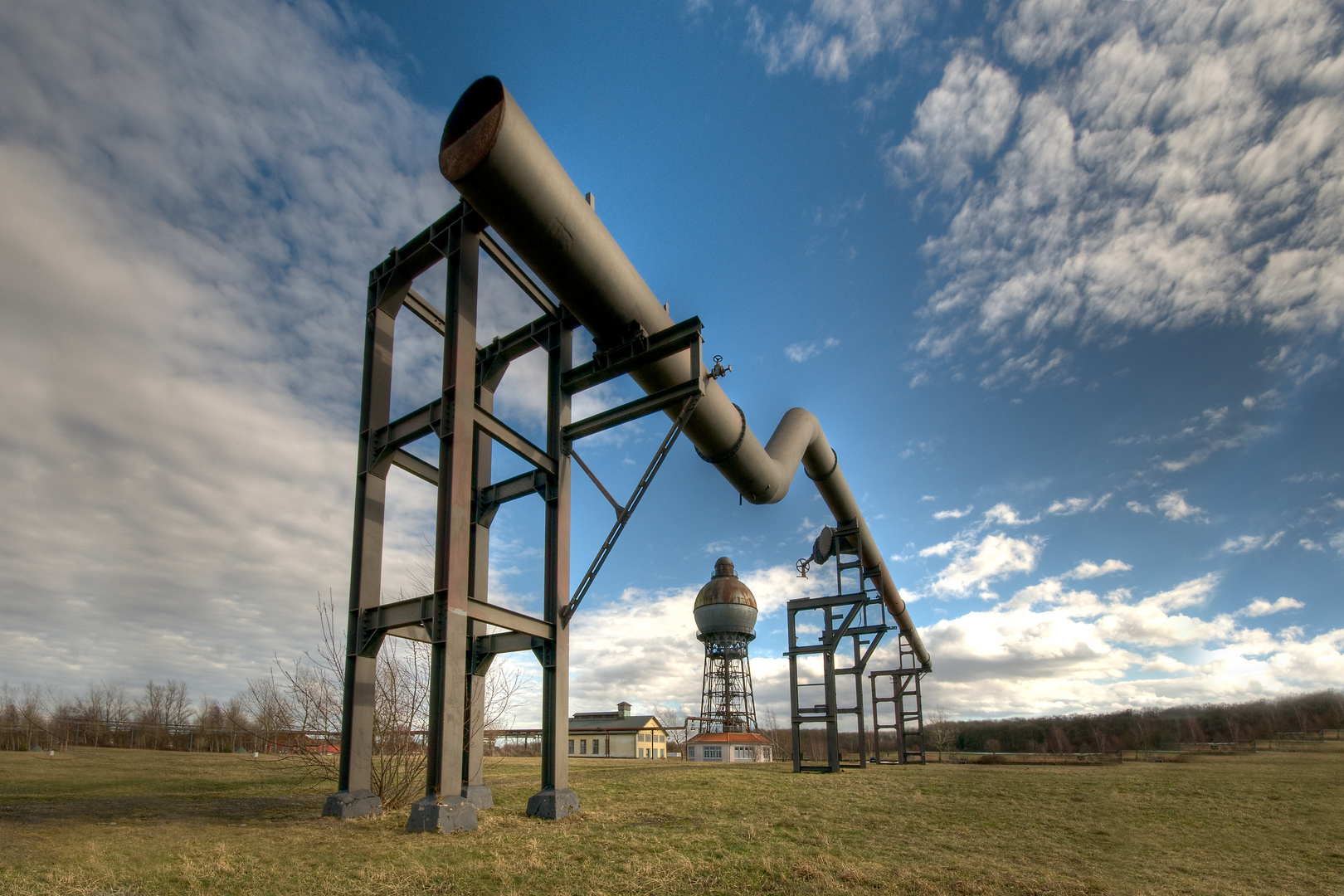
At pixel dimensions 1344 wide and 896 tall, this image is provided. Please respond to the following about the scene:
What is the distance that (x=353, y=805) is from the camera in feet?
30.8

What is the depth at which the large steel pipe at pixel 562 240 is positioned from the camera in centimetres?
815

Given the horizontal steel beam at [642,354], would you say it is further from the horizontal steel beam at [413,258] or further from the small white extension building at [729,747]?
the small white extension building at [729,747]

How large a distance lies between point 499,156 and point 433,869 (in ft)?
24.8

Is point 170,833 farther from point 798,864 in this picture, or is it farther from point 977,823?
point 977,823

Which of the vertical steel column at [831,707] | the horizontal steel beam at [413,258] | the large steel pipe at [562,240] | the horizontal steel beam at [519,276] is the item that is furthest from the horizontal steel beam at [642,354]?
the vertical steel column at [831,707]

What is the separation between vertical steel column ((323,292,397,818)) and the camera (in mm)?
9602

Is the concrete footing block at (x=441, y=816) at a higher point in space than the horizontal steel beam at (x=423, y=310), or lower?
lower

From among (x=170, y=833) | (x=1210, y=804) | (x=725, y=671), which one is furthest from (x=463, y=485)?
(x=725, y=671)

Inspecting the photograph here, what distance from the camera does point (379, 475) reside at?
1106 centimetres

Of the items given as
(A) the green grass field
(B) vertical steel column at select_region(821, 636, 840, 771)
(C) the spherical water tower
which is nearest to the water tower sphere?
(C) the spherical water tower

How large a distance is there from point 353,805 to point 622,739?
45215mm

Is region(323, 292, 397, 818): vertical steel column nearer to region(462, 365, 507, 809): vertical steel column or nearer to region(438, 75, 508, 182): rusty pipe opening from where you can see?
region(462, 365, 507, 809): vertical steel column

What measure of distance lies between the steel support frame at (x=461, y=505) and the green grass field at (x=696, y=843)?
3.07 feet

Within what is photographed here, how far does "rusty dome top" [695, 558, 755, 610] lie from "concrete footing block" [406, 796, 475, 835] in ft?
Answer: 92.2
